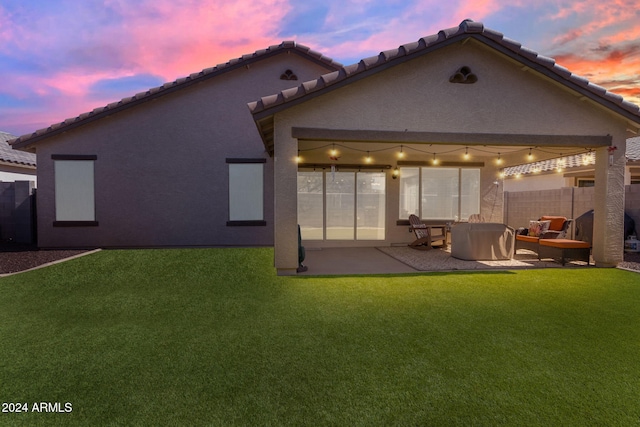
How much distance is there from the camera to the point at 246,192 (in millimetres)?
10461

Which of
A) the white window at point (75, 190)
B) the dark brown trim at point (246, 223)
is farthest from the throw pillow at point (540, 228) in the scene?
the white window at point (75, 190)

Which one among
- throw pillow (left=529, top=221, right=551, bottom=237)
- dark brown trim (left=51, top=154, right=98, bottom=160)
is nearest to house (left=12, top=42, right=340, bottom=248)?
dark brown trim (left=51, top=154, right=98, bottom=160)

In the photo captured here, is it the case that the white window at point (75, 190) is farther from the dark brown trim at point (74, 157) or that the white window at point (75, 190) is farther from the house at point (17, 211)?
the house at point (17, 211)

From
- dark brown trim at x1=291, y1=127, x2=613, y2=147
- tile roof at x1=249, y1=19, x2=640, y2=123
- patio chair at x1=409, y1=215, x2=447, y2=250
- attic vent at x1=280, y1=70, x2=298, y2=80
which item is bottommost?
patio chair at x1=409, y1=215, x2=447, y2=250

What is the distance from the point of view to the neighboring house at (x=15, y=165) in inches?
524

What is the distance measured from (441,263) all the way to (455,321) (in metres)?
4.27

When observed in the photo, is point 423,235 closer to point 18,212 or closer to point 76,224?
point 76,224

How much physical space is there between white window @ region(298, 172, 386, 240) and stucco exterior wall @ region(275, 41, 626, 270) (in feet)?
14.4

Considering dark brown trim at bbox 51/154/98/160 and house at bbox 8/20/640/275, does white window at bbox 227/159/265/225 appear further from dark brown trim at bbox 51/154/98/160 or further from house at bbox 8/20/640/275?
dark brown trim at bbox 51/154/98/160

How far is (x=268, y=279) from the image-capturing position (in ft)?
21.4

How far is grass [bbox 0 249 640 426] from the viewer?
7.95 feet

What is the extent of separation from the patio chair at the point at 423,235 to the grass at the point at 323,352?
15.0 ft

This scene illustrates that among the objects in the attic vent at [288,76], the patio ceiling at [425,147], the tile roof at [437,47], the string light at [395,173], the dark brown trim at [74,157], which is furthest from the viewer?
the string light at [395,173]

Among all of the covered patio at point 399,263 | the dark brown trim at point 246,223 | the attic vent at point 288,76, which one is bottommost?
the covered patio at point 399,263
